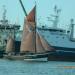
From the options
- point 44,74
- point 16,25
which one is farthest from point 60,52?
point 44,74

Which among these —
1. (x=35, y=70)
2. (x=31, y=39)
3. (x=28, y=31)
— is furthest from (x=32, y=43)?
(x=35, y=70)

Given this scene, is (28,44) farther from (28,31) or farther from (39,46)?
(28,31)

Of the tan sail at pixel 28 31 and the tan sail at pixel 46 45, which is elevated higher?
the tan sail at pixel 28 31

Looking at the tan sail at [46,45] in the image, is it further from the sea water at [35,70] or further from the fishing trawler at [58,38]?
the sea water at [35,70]

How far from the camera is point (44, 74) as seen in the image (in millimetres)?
65688

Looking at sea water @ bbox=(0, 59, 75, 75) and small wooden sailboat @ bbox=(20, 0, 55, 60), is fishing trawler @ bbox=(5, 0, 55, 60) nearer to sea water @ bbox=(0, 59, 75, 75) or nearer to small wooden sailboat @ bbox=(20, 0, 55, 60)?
small wooden sailboat @ bbox=(20, 0, 55, 60)

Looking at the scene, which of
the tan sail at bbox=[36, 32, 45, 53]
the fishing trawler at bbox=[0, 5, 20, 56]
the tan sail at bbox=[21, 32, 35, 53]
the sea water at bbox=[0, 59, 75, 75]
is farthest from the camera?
the fishing trawler at bbox=[0, 5, 20, 56]

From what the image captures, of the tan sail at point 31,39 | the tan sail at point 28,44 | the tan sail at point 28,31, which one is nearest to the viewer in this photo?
the tan sail at point 28,44

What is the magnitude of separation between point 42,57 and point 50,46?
15.4 metres

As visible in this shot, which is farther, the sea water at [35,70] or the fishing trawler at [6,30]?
the fishing trawler at [6,30]

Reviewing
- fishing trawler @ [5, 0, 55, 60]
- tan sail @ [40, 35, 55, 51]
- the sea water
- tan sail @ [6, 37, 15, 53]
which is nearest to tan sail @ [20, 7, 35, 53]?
fishing trawler @ [5, 0, 55, 60]

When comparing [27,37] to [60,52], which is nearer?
[27,37]

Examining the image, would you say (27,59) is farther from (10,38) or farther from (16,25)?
(16,25)

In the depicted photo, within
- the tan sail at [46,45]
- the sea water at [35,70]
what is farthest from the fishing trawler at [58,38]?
the sea water at [35,70]
